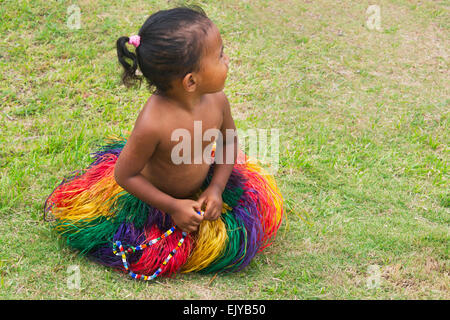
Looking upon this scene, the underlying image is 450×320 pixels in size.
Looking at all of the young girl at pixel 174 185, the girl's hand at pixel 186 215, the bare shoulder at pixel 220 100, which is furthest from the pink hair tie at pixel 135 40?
the girl's hand at pixel 186 215

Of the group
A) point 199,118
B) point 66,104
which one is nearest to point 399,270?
point 199,118

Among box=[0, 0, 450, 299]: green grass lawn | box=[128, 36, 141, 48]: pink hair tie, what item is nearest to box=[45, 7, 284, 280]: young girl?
box=[128, 36, 141, 48]: pink hair tie

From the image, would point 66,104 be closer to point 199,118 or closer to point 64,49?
point 64,49

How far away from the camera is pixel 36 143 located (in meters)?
3.28

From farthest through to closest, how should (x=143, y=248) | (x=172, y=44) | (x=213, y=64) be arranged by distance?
(x=143, y=248) → (x=213, y=64) → (x=172, y=44)

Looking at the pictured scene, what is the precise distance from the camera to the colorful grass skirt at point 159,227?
2.36 m

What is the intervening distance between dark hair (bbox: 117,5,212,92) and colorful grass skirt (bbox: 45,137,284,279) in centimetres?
64

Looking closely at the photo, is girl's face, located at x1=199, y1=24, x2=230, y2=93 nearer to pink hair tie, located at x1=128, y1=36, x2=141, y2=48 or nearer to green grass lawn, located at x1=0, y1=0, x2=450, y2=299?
pink hair tie, located at x1=128, y1=36, x2=141, y2=48

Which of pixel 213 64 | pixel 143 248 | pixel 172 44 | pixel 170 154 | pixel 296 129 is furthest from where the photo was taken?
pixel 296 129

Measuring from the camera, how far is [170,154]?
7.38 ft

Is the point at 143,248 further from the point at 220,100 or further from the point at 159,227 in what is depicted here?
the point at 220,100

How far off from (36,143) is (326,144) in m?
1.79

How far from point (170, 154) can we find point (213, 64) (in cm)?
42

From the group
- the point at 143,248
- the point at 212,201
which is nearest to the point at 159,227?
the point at 143,248
